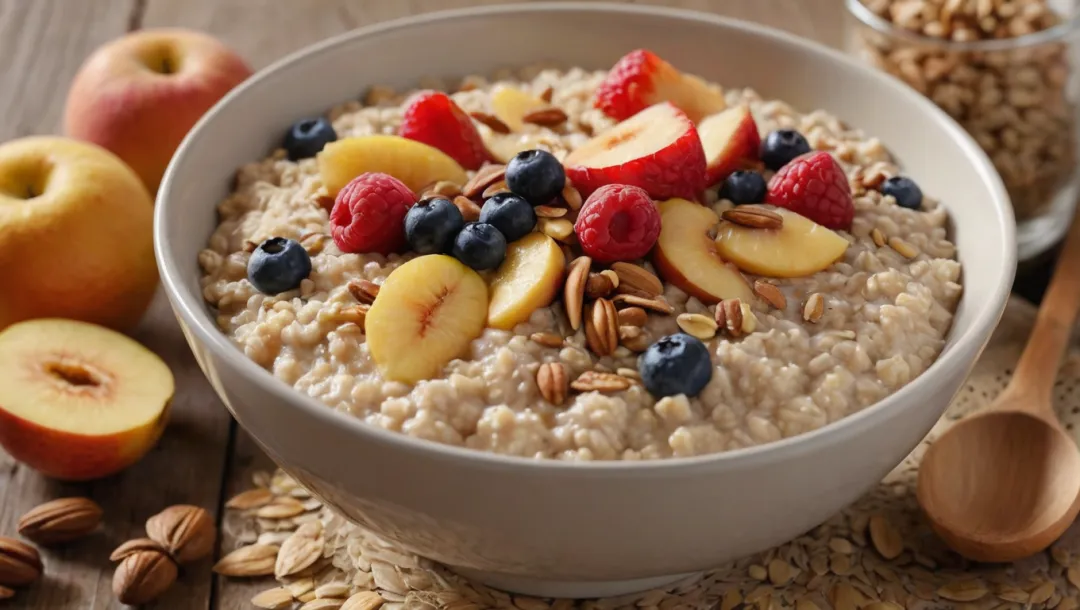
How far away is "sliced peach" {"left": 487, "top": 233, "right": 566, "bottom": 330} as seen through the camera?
60.5 inches

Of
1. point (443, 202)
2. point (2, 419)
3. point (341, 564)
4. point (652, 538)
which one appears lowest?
point (341, 564)

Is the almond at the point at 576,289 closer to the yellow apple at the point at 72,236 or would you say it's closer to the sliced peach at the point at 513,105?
the sliced peach at the point at 513,105

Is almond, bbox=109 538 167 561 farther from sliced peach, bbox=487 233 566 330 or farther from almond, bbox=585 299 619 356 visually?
almond, bbox=585 299 619 356

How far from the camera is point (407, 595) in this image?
167 cm

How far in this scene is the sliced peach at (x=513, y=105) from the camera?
1971mm

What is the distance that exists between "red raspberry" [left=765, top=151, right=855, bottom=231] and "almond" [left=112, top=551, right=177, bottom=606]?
1033mm

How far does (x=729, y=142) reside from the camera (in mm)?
1822

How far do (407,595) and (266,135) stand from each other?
0.83m

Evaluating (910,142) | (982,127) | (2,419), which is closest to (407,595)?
(2,419)

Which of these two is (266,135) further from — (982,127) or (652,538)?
(982,127)

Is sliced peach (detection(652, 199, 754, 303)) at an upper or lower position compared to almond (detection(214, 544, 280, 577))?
upper

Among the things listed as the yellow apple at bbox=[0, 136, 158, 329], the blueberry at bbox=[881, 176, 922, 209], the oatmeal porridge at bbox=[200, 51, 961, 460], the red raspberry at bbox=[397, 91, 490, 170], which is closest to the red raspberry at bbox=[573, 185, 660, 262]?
the oatmeal porridge at bbox=[200, 51, 961, 460]

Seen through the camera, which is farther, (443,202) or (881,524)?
(881,524)

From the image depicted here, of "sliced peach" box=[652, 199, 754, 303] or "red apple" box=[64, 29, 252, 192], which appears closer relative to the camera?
"sliced peach" box=[652, 199, 754, 303]
